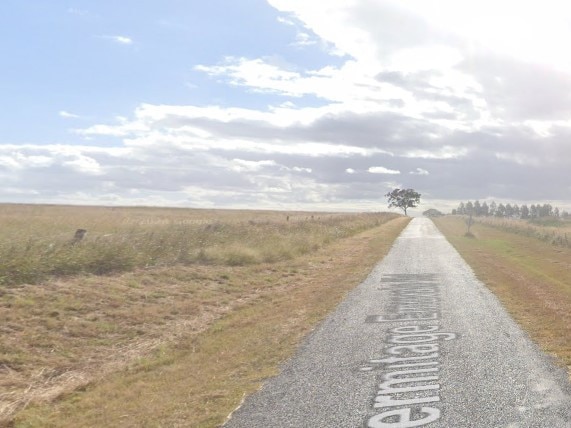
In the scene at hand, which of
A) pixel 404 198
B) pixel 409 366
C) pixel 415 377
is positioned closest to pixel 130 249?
pixel 409 366

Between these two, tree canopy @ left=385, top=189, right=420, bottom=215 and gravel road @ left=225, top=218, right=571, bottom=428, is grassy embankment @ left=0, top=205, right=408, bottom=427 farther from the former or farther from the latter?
tree canopy @ left=385, top=189, right=420, bottom=215

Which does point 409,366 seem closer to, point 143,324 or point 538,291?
point 143,324

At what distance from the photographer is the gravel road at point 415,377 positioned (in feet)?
16.2

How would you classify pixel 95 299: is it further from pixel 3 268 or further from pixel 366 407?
pixel 366 407

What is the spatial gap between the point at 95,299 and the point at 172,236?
23.4ft

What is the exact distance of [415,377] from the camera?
6.14m

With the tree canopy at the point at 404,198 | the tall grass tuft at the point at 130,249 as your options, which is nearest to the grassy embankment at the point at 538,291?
the tall grass tuft at the point at 130,249

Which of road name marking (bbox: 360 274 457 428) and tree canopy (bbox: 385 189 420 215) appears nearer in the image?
road name marking (bbox: 360 274 457 428)

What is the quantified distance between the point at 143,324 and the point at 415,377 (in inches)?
229

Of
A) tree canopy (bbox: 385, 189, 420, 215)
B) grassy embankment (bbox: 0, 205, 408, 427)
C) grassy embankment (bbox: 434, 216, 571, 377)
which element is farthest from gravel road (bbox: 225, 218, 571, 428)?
tree canopy (bbox: 385, 189, 420, 215)

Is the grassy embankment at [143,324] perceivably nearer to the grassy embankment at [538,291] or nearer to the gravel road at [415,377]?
the gravel road at [415,377]

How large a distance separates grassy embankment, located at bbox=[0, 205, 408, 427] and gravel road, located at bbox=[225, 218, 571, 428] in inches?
21.5

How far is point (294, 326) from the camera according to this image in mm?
9539

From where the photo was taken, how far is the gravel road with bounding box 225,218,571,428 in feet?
16.2
